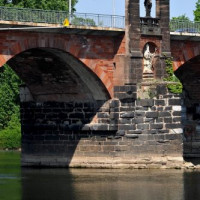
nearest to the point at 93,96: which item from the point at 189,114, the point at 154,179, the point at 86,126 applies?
the point at 86,126

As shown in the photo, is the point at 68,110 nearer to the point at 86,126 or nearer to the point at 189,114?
the point at 86,126

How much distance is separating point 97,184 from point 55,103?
44.5 feet

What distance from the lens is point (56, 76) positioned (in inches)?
2776

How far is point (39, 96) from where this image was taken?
242ft

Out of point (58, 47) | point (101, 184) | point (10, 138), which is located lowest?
point (101, 184)

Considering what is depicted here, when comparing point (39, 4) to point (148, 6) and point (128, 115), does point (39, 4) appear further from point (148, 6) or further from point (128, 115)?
point (128, 115)

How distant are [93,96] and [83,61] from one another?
392 cm

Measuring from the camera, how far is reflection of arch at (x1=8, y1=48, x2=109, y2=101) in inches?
2665

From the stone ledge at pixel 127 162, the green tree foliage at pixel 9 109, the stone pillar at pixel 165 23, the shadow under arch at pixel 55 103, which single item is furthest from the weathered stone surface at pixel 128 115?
the green tree foliage at pixel 9 109

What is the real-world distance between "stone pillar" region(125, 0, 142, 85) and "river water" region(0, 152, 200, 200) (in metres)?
6.39

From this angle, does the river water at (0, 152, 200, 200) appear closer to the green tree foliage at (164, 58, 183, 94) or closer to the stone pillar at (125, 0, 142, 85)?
the green tree foliage at (164, 58, 183, 94)

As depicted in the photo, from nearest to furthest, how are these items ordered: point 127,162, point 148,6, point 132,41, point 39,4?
point 127,162 → point 132,41 → point 148,6 → point 39,4

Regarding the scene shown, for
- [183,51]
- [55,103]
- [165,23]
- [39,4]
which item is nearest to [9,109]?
[39,4]

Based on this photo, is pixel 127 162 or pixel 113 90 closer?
pixel 127 162
